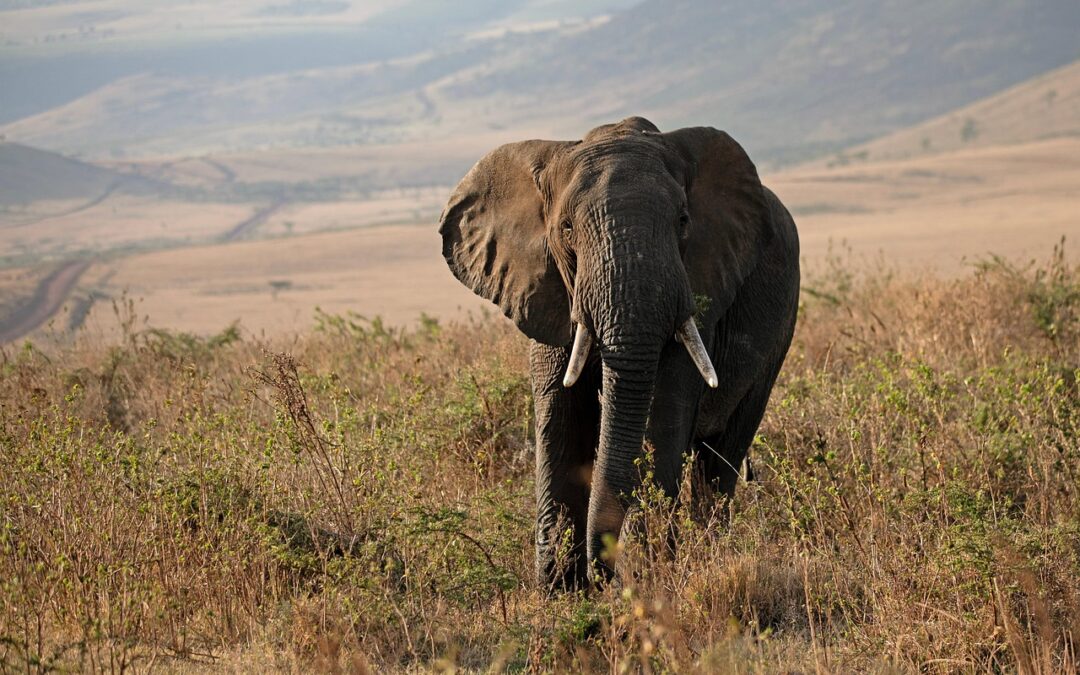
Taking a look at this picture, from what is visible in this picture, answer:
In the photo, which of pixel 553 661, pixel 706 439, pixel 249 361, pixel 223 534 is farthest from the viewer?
pixel 249 361

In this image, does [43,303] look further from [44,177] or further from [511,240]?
[44,177]

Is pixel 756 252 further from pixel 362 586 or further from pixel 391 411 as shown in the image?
pixel 391 411

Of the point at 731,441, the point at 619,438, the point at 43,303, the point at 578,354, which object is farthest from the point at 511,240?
the point at 43,303

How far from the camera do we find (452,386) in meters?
9.88

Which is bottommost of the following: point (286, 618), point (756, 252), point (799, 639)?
point (799, 639)

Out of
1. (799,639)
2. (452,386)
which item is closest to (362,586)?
(799,639)

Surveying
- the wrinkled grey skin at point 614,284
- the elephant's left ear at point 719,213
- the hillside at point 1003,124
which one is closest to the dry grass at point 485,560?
the wrinkled grey skin at point 614,284

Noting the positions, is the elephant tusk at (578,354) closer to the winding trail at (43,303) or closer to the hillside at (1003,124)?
the winding trail at (43,303)

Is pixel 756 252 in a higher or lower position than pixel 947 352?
higher

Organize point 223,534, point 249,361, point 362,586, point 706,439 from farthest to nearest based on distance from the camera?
point 249,361, point 706,439, point 223,534, point 362,586

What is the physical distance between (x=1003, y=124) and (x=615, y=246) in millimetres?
140057

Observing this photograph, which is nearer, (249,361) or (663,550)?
(663,550)

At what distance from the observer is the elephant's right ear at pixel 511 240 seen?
6.35 m

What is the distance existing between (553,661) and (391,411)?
404 cm
